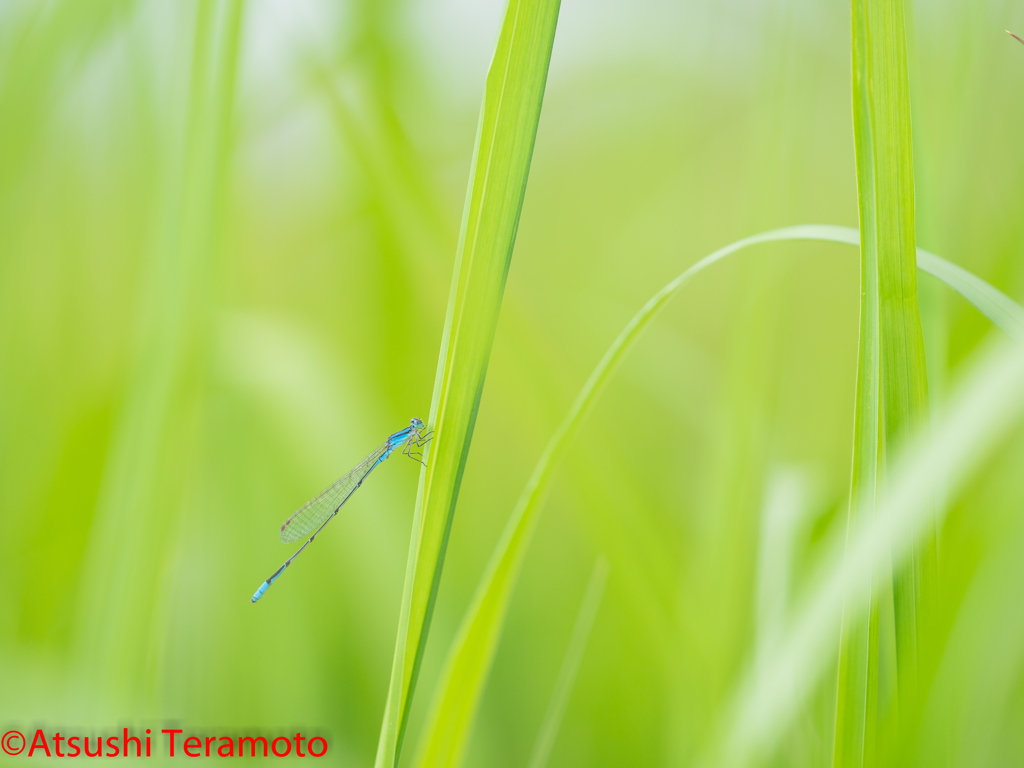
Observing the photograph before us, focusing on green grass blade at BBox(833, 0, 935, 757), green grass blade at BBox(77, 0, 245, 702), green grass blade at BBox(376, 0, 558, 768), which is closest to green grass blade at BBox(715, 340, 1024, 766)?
green grass blade at BBox(833, 0, 935, 757)

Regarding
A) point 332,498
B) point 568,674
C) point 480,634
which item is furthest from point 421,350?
point 480,634

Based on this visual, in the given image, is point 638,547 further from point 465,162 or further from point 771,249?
point 465,162

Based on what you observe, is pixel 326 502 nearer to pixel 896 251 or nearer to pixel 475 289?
pixel 475 289

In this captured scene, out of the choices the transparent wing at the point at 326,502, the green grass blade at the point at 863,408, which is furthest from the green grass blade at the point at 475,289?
the transparent wing at the point at 326,502

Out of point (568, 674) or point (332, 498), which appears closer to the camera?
point (568, 674)

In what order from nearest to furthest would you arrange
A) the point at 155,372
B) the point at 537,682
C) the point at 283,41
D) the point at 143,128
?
the point at 155,372
the point at 537,682
the point at 283,41
the point at 143,128

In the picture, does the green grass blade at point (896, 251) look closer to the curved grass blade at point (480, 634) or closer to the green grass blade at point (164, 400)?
Result: the curved grass blade at point (480, 634)

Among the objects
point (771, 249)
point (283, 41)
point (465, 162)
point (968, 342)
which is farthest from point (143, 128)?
point (968, 342)
